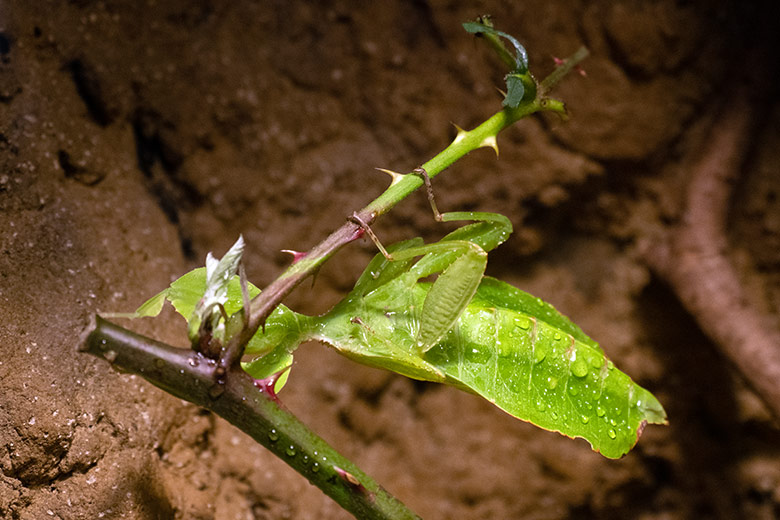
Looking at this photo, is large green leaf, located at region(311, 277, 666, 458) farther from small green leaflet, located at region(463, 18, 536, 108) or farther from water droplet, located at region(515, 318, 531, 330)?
small green leaflet, located at region(463, 18, 536, 108)

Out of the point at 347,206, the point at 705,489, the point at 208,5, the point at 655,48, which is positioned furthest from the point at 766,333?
the point at 208,5

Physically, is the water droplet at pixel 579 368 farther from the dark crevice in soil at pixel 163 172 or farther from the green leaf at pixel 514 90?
the dark crevice in soil at pixel 163 172

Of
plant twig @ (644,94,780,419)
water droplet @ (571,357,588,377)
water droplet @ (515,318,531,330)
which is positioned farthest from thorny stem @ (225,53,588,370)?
plant twig @ (644,94,780,419)

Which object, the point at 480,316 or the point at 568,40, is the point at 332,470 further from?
the point at 568,40

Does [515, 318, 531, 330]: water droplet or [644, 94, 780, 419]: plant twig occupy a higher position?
[515, 318, 531, 330]: water droplet

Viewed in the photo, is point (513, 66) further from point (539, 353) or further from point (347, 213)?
point (347, 213)

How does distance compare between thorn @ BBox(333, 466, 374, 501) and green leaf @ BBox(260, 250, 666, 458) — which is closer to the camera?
thorn @ BBox(333, 466, 374, 501)

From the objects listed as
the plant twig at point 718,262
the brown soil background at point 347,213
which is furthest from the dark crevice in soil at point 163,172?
the plant twig at point 718,262
